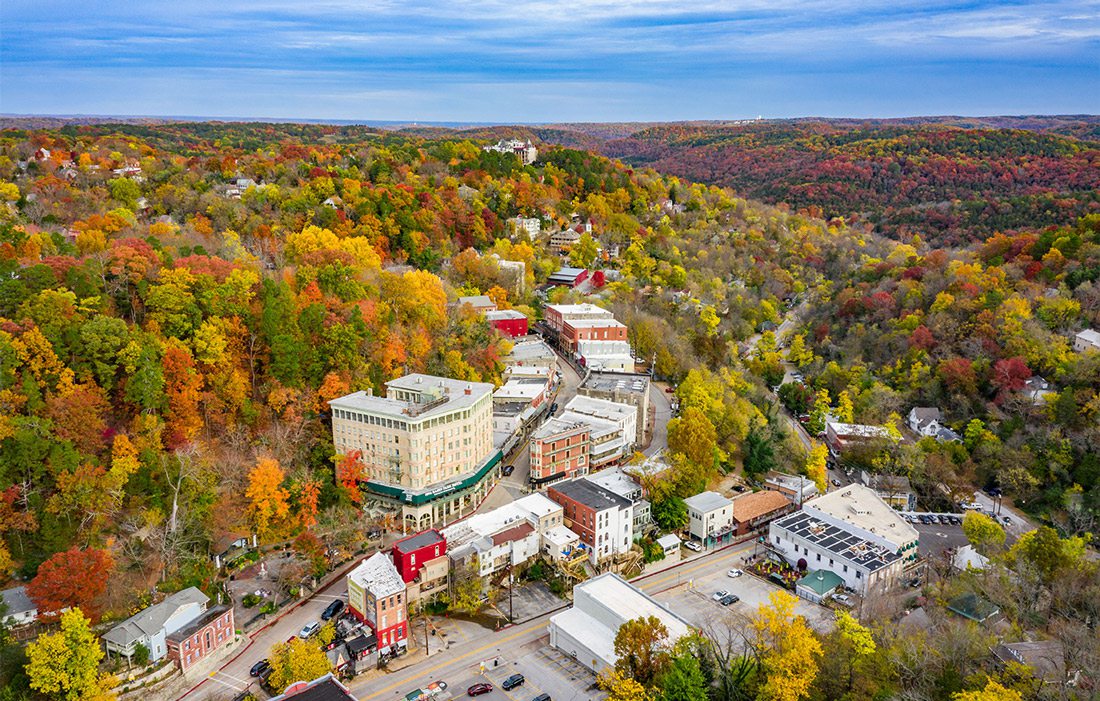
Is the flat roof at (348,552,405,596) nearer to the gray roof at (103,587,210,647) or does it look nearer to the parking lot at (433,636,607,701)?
the parking lot at (433,636,607,701)

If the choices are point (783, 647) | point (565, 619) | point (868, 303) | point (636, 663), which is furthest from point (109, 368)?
point (868, 303)

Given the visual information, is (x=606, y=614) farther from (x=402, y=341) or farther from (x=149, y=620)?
(x=402, y=341)

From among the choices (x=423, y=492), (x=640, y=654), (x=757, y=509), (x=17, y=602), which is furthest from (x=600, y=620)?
(x=17, y=602)

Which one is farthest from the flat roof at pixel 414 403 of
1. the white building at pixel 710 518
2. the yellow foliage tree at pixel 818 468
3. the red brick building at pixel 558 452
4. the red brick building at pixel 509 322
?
the yellow foliage tree at pixel 818 468

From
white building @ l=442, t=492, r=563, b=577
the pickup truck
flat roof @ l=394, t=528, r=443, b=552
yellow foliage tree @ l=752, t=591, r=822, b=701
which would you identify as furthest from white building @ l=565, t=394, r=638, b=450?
the pickup truck

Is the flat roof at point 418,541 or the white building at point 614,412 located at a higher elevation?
the white building at point 614,412

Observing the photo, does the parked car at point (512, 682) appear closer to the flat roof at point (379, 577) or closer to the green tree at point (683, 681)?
the flat roof at point (379, 577)

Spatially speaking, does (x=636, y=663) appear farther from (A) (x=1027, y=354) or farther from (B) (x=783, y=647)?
(A) (x=1027, y=354)
